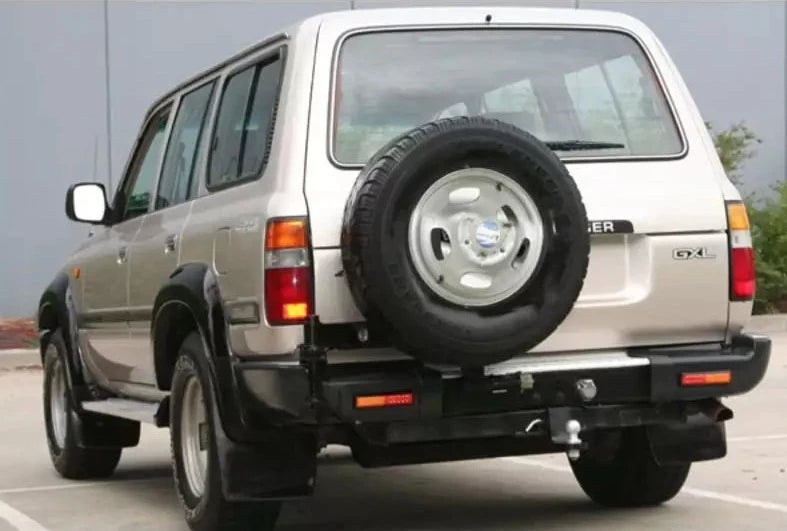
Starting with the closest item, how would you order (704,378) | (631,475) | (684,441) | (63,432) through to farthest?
1. (704,378)
2. (684,441)
3. (631,475)
4. (63,432)

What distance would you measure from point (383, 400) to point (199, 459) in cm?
120

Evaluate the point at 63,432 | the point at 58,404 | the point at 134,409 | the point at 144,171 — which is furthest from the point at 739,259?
the point at 58,404

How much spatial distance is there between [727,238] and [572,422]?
931 millimetres

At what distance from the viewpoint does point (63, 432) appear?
9.36 meters

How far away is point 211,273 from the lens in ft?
21.3

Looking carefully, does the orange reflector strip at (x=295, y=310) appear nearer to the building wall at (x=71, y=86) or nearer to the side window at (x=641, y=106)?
the side window at (x=641, y=106)

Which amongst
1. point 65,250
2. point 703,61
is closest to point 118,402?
point 65,250

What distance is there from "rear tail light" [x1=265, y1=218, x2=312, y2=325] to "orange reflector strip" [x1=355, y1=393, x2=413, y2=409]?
35cm

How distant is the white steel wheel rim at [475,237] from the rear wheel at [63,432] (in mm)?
3759

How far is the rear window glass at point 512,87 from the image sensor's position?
632cm

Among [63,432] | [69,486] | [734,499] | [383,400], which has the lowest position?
[69,486]

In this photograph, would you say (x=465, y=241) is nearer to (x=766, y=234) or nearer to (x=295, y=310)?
(x=295, y=310)

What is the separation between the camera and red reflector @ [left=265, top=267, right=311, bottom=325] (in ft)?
19.4

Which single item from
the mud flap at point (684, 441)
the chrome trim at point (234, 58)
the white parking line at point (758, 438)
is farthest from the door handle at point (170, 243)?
the white parking line at point (758, 438)
